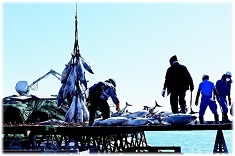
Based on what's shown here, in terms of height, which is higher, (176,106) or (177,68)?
(177,68)

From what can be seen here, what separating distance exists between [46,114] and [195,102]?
1877cm

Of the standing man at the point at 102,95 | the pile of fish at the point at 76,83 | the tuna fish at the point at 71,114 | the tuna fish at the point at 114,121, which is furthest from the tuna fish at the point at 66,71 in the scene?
the tuna fish at the point at 114,121

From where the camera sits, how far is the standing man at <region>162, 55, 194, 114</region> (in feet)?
48.0

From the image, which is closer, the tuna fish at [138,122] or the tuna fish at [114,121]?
the tuna fish at [138,122]

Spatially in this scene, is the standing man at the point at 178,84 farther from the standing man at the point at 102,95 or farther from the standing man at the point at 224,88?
the standing man at the point at 102,95

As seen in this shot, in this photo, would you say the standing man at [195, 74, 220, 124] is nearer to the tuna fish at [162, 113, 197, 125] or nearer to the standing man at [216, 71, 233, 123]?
the tuna fish at [162, 113, 197, 125]

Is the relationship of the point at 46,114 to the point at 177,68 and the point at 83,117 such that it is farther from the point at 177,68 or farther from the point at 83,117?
the point at 177,68

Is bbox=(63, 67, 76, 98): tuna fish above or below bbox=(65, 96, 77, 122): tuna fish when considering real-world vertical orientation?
above

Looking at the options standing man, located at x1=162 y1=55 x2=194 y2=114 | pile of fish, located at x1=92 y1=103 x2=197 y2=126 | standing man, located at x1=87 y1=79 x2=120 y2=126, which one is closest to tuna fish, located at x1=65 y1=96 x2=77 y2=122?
standing man, located at x1=87 y1=79 x2=120 y2=126

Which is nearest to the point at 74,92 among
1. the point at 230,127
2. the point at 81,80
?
the point at 81,80

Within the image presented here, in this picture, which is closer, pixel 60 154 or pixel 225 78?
pixel 60 154

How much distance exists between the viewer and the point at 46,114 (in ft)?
105

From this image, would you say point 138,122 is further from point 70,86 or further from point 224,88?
point 70,86

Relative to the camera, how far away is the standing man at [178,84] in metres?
14.6
